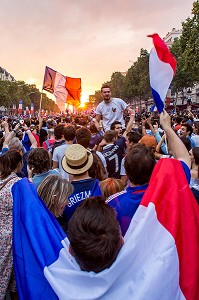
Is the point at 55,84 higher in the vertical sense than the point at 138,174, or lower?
higher

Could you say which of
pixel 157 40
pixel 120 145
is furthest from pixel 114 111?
pixel 157 40

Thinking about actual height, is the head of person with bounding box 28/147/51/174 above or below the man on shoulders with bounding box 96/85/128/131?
below

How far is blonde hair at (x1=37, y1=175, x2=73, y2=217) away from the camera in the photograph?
115 inches

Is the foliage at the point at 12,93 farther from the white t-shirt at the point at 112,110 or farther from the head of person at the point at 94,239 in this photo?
the head of person at the point at 94,239

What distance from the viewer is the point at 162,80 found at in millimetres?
2834

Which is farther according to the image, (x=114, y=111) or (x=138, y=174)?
(x=114, y=111)

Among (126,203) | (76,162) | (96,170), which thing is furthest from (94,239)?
(96,170)

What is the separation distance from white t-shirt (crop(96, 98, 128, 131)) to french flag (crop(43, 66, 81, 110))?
6.10 m

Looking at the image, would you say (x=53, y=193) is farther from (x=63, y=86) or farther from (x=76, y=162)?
(x=63, y=86)

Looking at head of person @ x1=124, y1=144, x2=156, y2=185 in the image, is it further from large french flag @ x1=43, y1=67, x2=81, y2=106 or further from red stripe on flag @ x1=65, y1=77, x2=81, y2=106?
red stripe on flag @ x1=65, y1=77, x2=81, y2=106

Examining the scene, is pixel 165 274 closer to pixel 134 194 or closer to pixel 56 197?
pixel 134 194

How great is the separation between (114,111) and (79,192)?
4.80m

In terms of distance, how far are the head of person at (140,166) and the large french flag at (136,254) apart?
53 cm

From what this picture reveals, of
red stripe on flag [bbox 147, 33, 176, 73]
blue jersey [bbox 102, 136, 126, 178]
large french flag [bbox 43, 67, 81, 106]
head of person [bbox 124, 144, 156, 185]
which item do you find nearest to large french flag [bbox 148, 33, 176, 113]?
red stripe on flag [bbox 147, 33, 176, 73]
